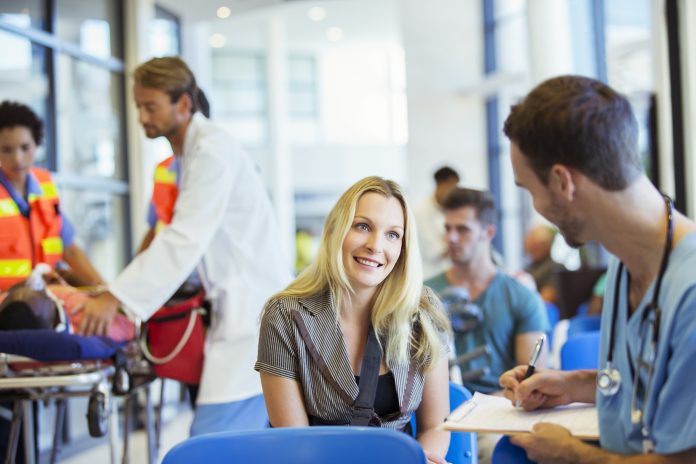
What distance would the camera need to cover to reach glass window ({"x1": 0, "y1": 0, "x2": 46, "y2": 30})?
5.03 metres

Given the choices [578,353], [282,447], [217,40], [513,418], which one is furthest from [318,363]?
[217,40]

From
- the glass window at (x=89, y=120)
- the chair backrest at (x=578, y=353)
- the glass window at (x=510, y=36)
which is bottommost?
the chair backrest at (x=578, y=353)

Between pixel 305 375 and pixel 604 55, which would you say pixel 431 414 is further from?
pixel 604 55

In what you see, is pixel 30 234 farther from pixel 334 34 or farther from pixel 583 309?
pixel 334 34

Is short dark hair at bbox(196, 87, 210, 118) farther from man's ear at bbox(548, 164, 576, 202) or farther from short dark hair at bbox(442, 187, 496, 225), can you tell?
man's ear at bbox(548, 164, 576, 202)

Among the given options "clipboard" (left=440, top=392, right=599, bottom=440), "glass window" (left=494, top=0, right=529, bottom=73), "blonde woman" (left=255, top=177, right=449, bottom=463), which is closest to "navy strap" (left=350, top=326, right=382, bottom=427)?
"blonde woman" (left=255, top=177, right=449, bottom=463)

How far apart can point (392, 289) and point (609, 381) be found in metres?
1.02

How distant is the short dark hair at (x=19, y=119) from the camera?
11.7 feet

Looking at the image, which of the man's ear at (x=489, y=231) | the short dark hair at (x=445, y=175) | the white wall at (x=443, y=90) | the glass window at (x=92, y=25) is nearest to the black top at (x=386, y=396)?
the man's ear at (x=489, y=231)

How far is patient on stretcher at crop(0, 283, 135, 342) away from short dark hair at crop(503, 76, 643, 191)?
1858mm

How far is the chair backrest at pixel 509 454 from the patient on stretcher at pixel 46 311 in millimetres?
1621

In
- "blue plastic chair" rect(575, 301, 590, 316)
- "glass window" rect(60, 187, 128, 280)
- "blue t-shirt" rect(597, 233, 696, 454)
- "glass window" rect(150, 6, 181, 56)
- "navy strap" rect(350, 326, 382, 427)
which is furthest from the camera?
"glass window" rect(150, 6, 181, 56)

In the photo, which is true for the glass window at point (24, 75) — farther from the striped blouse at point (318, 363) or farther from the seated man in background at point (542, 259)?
the seated man in background at point (542, 259)

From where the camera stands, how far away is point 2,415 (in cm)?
392
